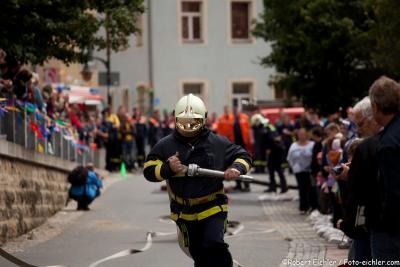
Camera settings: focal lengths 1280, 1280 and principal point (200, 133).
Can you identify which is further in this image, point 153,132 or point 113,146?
point 153,132

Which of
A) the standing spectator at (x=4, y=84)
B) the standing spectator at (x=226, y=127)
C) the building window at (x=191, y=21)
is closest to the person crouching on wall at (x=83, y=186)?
the standing spectator at (x=4, y=84)

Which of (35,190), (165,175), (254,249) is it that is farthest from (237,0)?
(165,175)

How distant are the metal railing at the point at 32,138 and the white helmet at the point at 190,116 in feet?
24.4

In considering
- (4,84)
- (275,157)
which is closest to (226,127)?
(275,157)

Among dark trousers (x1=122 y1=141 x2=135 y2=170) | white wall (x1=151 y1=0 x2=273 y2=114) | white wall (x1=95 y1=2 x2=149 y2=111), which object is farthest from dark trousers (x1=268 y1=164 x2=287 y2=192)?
white wall (x1=95 y1=2 x2=149 y2=111)

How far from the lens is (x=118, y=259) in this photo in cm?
1512

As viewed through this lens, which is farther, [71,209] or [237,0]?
[237,0]

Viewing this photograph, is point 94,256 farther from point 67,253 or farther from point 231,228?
point 231,228

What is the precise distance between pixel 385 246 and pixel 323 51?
1975cm

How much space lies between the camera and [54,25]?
18.2m

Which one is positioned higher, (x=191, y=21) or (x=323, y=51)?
(x=191, y=21)

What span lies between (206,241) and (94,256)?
5.39 metres

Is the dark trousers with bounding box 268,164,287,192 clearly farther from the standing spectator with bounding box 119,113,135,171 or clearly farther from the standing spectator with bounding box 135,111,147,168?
the standing spectator with bounding box 135,111,147,168

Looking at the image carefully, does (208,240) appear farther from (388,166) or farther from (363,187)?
(388,166)
